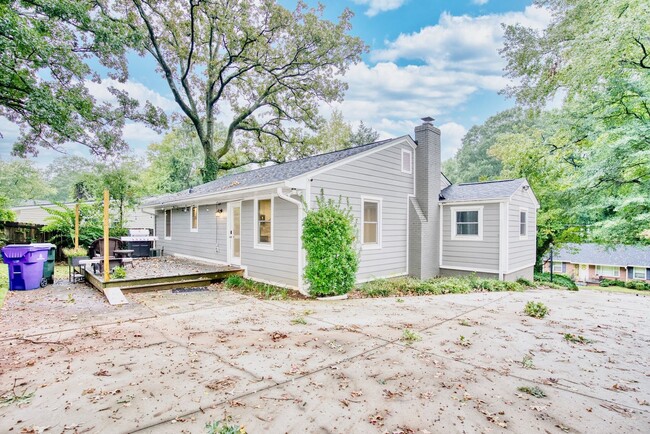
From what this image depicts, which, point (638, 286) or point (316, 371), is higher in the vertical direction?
point (316, 371)

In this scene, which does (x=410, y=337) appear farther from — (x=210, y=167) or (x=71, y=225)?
(x=210, y=167)

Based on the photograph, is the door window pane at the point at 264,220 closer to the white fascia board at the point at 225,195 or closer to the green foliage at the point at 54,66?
the white fascia board at the point at 225,195

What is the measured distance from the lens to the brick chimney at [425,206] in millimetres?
10383

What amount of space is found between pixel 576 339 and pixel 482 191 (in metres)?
7.21

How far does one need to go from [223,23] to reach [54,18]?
8304 mm

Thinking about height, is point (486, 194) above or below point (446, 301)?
above

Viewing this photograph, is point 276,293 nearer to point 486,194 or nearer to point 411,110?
point 486,194

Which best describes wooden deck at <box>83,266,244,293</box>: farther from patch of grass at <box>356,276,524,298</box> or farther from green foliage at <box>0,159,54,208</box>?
green foliage at <box>0,159,54,208</box>

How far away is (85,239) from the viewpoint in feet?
43.2

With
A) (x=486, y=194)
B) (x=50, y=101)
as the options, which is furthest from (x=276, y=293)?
(x=50, y=101)

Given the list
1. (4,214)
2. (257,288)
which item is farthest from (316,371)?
(4,214)

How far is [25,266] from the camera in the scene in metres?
7.48

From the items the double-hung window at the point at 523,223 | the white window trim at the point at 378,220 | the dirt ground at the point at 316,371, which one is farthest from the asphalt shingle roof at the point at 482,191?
the dirt ground at the point at 316,371

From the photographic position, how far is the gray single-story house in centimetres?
823
